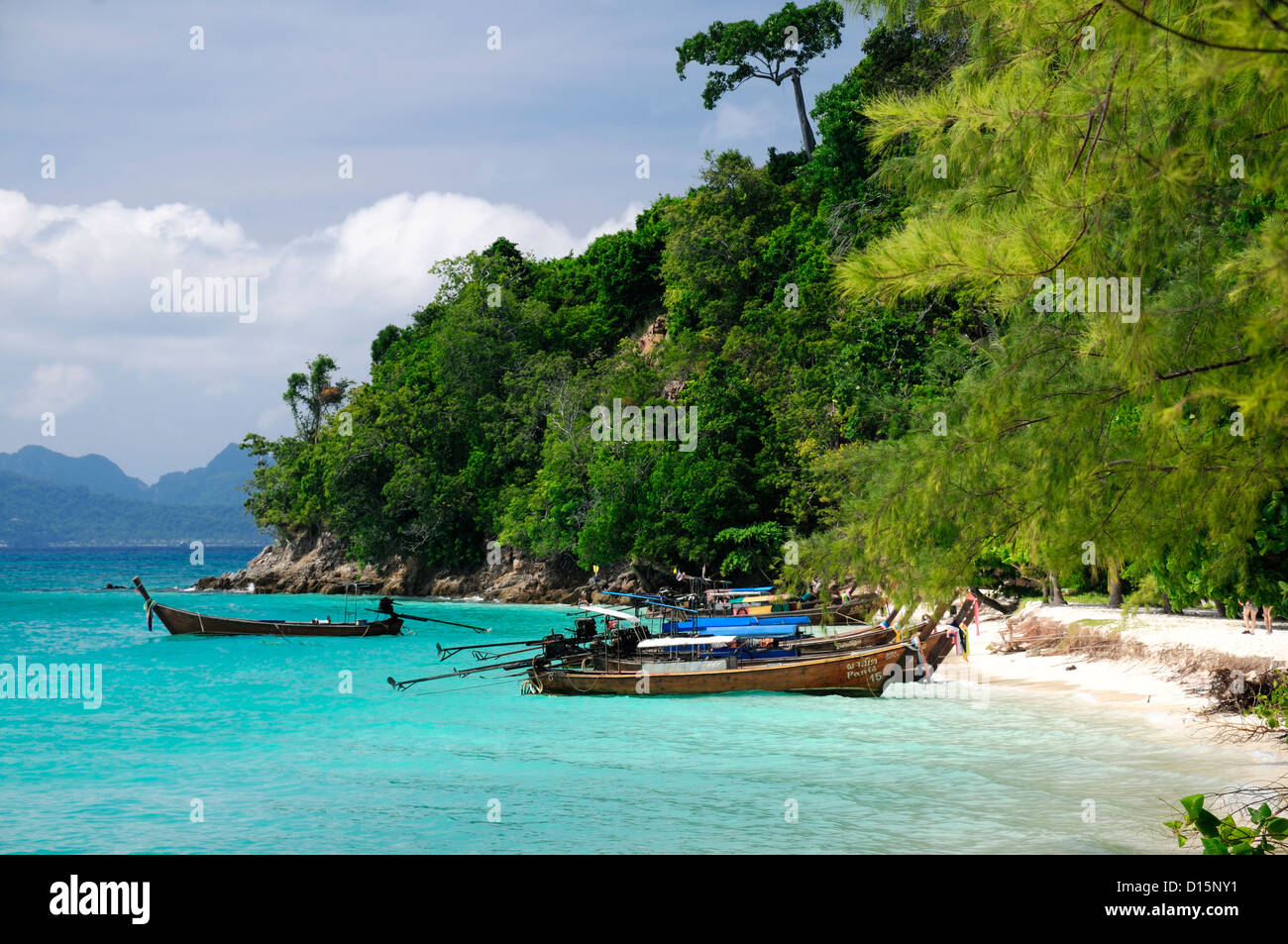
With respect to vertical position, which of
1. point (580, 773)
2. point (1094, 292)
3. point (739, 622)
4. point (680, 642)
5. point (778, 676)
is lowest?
point (580, 773)

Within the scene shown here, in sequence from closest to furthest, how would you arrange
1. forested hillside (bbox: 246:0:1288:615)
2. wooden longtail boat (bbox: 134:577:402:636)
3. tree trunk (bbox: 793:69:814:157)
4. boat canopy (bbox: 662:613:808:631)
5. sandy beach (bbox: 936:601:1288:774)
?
1. forested hillside (bbox: 246:0:1288:615)
2. sandy beach (bbox: 936:601:1288:774)
3. boat canopy (bbox: 662:613:808:631)
4. wooden longtail boat (bbox: 134:577:402:636)
5. tree trunk (bbox: 793:69:814:157)

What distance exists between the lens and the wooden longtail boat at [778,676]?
18.8m

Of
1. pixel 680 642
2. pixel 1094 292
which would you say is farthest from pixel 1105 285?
pixel 680 642

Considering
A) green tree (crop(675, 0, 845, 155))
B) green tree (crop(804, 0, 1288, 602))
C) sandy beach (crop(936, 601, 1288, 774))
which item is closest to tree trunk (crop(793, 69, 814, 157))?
green tree (crop(675, 0, 845, 155))

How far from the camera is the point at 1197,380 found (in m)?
5.40

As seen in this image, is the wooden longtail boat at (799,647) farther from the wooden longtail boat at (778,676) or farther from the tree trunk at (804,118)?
the tree trunk at (804,118)

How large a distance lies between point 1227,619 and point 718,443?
22.2m

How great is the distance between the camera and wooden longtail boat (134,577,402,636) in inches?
1283

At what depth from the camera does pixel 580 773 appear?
14148 mm

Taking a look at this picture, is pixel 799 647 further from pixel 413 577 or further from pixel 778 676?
pixel 413 577

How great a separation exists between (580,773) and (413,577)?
42.3m

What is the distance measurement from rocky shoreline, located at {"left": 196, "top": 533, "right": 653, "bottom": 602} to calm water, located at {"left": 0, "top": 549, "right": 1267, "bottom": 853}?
22.8m

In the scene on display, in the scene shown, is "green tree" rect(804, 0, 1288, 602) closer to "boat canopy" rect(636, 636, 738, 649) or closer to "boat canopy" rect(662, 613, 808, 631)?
"boat canopy" rect(636, 636, 738, 649)
